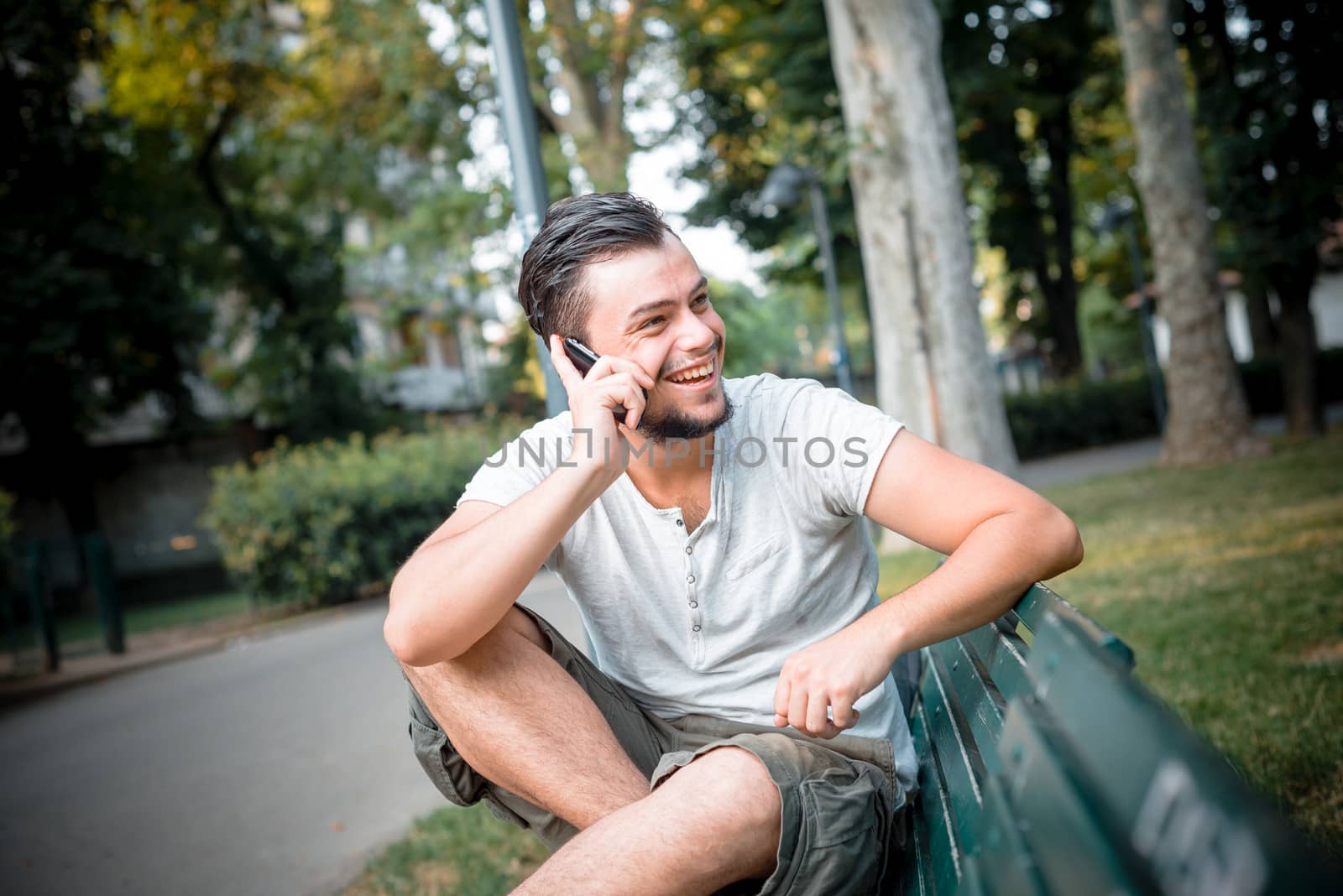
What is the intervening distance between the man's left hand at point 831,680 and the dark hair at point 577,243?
3.64 ft

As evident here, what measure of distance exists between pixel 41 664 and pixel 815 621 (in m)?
13.2

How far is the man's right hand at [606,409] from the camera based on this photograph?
7.75ft

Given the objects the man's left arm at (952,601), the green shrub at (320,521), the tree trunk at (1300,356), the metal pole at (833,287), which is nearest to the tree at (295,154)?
the metal pole at (833,287)

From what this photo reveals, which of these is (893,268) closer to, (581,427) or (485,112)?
(581,427)

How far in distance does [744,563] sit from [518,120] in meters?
3.32

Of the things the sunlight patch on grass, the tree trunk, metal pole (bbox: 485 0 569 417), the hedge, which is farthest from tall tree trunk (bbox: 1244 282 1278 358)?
the sunlight patch on grass

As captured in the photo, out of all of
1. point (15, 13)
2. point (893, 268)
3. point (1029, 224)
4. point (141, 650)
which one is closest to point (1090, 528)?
point (893, 268)

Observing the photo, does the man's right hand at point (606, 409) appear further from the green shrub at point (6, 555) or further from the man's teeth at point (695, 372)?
the green shrub at point (6, 555)

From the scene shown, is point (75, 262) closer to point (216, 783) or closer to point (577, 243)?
point (216, 783)

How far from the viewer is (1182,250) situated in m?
15.1

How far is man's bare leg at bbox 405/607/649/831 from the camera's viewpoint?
2.22 m

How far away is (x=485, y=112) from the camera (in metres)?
19.8

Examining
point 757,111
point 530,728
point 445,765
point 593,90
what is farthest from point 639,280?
point 757,111

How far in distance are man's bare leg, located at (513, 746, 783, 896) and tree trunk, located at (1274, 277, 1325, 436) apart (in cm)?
1686
